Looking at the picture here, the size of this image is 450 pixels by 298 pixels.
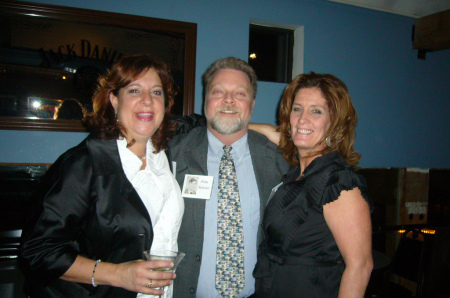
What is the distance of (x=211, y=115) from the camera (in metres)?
1.94

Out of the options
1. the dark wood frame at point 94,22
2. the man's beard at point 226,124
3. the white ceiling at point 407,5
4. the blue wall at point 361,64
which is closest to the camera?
the man's beard at point 226,124

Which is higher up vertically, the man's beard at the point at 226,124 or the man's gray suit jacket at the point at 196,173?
the man's beard at the point at 226,124

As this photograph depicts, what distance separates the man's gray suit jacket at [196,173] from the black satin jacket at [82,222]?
14.0 inches

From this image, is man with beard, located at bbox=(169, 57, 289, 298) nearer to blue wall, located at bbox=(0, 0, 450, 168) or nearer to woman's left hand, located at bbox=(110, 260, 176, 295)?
woman's left hand, located at bbox=(110, 260, 176, 295)

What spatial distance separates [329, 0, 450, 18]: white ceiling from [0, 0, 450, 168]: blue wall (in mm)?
98

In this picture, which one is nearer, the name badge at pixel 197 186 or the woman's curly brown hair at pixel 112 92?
the woman's curly brown hair at pixel 112 92

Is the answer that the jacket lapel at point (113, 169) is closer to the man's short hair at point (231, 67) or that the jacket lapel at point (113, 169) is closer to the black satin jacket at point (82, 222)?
the black satin jacket at point (82, 222)

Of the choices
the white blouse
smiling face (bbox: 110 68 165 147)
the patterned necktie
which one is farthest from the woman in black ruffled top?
smiling face (bbox: 110 68 165 147)

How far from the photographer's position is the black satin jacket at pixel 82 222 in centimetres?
120

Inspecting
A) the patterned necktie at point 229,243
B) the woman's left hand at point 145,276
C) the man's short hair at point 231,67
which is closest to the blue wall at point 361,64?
the man's short hair at point 231,67

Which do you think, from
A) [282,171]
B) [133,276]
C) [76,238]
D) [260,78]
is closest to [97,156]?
[76,238]

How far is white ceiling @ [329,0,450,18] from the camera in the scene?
3486 millimetres

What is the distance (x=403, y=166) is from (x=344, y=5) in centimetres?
238

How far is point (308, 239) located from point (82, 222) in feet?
3.73
